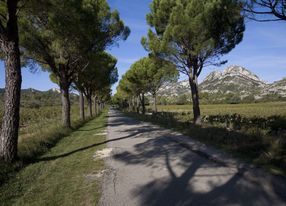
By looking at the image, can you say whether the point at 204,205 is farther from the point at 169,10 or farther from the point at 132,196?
the point at 169,10

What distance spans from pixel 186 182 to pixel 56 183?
2802mm

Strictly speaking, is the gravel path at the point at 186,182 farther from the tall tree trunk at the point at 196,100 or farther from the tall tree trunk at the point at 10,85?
the tall tree trunk at the point at 196,100

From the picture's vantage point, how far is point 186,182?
204 inches

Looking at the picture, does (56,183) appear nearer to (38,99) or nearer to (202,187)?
(202,187)

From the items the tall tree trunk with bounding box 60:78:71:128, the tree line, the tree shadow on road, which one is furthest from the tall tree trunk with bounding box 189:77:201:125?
the tree shadow on road

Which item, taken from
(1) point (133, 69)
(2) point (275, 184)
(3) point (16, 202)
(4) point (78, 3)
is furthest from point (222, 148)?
(1) point (133, 69)

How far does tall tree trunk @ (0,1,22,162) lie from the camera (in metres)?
7.28

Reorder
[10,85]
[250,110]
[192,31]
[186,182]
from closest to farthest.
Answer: [186,182] < [10,85] < [192,31] < [250,110]

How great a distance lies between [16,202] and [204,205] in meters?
3.34

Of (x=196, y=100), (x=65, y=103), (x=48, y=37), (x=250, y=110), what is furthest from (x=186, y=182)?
(x=250, y=110)

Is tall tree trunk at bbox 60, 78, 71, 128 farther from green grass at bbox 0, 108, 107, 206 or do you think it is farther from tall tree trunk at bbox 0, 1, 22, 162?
tall tree trunk at bbox 0, 1, 22, 162

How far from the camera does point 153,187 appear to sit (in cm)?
500

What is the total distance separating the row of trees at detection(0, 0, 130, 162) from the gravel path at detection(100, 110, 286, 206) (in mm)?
3229

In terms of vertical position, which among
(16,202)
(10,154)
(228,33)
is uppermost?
(228,33)
